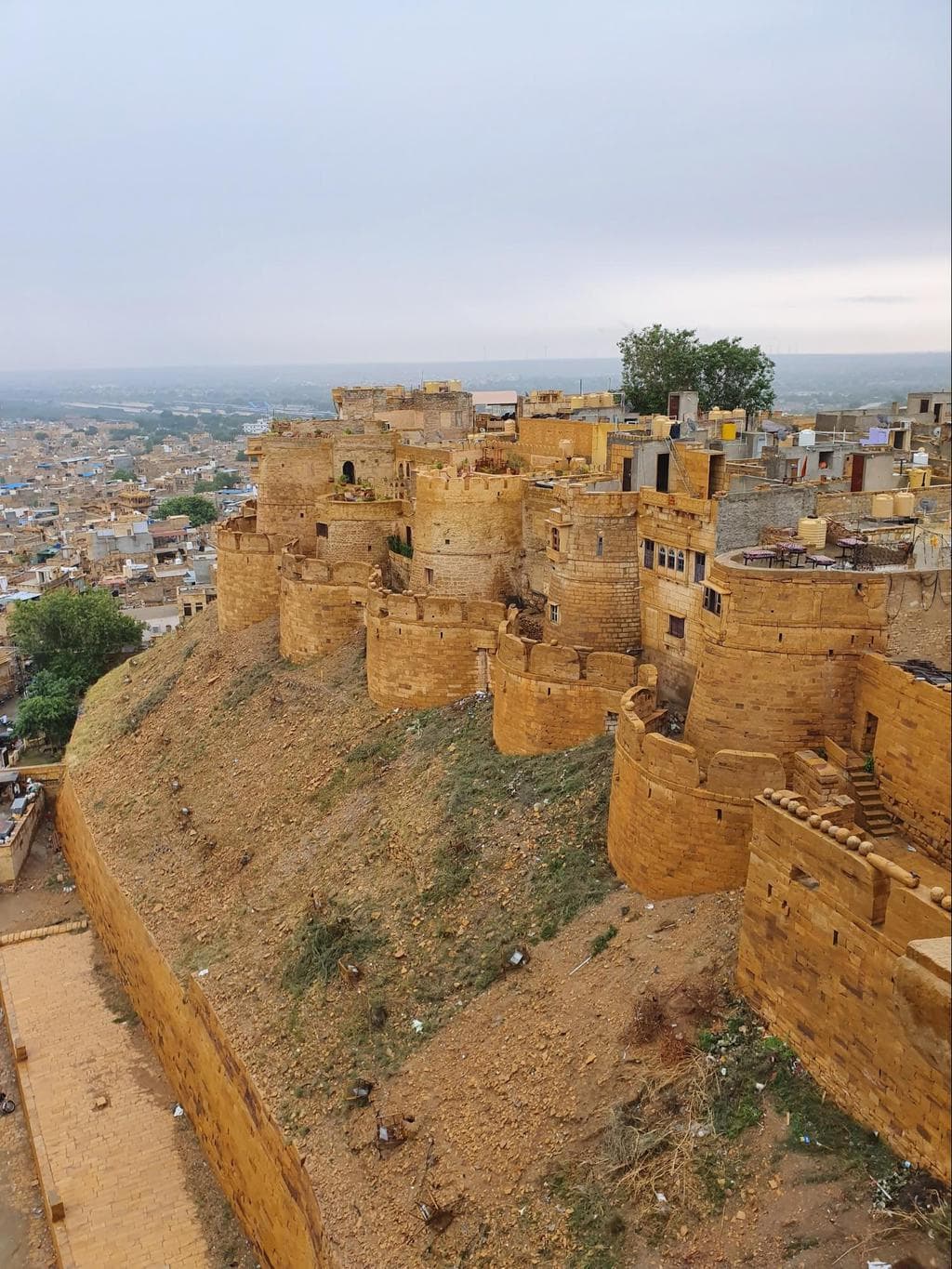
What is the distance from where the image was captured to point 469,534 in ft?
80.2

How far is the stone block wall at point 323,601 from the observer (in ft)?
88.8

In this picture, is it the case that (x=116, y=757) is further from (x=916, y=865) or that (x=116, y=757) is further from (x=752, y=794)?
(x=916, y=865)

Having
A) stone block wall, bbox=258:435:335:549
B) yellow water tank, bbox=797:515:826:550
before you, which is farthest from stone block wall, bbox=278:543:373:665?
yellow water tank, bbox=797:515:826:550

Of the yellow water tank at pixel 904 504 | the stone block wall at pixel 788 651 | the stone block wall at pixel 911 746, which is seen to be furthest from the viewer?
the yellow water tank at pixel 904 504

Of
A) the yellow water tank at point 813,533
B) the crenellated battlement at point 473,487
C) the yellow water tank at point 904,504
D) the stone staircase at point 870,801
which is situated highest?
the crenellated battlement at point 473,487

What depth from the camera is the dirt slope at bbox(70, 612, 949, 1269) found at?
1168cm

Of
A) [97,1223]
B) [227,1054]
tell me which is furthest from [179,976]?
[97,1223]

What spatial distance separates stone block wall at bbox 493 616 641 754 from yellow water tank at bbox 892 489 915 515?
5.69 meters

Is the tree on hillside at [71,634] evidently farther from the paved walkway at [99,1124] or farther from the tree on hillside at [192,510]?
the tree on hillside at [192,510]

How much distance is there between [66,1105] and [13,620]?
29.6m

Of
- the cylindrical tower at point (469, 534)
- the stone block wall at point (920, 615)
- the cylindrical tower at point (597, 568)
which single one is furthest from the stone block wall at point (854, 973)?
the cylindrical tower at point (469, 534)

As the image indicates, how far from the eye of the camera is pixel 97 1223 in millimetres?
17219

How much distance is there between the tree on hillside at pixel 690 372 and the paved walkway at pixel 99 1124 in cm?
3097

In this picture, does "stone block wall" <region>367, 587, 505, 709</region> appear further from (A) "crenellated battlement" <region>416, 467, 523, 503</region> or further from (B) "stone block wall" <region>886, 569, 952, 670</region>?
(B) "stone block wall" <region>886, 569, 952, 670</region>
